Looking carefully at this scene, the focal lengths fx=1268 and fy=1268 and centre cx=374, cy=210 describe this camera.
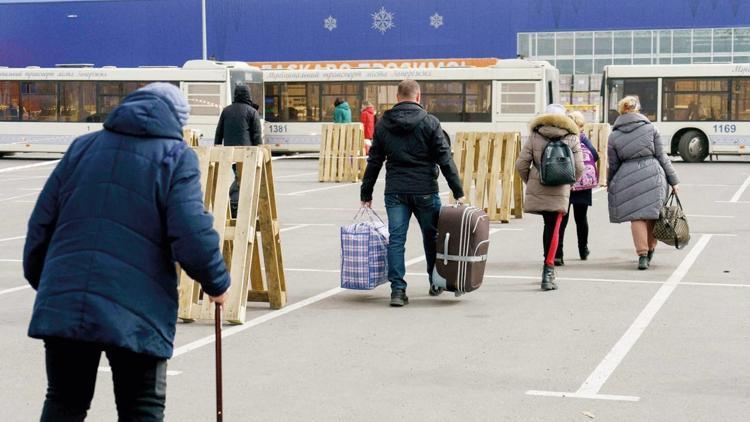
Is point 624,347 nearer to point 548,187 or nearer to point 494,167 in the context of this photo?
point 548,187

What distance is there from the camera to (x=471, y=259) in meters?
10.1

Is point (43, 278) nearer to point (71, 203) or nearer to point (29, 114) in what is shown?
point (71, 203)

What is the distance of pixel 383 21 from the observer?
5922 centimetres

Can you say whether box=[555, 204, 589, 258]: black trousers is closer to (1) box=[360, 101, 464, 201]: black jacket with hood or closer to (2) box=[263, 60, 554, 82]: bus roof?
(1) box=[360, 101, 464, 201]: black jacket with hood

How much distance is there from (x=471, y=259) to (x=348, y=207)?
10.2 m

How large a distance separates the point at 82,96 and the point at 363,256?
30.0 m

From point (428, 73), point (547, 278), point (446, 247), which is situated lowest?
point (547, 278)

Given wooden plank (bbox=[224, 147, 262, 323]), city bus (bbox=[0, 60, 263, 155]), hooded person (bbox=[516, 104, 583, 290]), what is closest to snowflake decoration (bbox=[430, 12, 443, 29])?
city bus (bbox=[0, 60, 263, 155])

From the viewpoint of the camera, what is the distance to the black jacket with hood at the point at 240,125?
46.9ft

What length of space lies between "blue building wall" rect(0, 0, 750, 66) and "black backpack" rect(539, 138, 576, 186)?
154 feet

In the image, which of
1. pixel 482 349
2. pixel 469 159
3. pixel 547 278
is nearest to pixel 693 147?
pixel 469 159

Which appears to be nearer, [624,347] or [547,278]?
[624,347]

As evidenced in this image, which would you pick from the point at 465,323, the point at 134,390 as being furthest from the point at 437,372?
the point at 134,390

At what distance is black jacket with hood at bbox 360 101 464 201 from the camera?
1006cm
